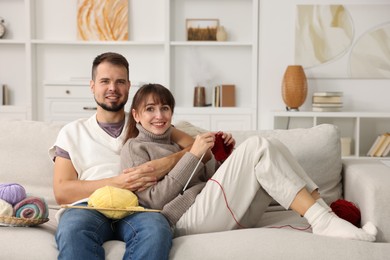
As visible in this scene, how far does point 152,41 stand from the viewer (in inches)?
223

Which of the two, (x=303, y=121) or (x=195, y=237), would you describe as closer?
(x=195, y=237)

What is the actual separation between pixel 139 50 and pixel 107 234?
144 inches

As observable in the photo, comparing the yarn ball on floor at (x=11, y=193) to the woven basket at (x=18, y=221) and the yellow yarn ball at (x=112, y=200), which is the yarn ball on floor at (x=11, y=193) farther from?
the yellow yarn ball at (x=112, y=200)

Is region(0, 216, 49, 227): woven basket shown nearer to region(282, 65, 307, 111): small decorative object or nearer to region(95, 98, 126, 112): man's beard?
region(95, 98, 126, 112): man's beard

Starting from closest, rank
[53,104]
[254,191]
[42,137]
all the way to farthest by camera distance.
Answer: [254,191], [42,137], [53,104]

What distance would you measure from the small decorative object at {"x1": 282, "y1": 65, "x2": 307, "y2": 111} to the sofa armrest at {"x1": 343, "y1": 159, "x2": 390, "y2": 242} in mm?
2548

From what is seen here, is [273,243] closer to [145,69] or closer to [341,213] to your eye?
[341,213]

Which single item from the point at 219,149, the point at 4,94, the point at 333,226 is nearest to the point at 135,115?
the point at 219,149

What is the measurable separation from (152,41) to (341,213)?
350 cm

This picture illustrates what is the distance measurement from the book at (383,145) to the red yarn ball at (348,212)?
2.98 meters

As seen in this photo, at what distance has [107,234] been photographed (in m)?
2.36

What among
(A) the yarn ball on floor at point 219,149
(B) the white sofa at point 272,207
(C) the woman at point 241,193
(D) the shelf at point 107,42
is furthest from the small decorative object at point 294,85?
(C) the woman at point 241,193

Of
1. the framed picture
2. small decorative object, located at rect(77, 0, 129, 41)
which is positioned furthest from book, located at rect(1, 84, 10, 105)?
the framed picture

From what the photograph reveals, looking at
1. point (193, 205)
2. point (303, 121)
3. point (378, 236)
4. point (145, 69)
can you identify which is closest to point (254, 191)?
point (193, 205)
